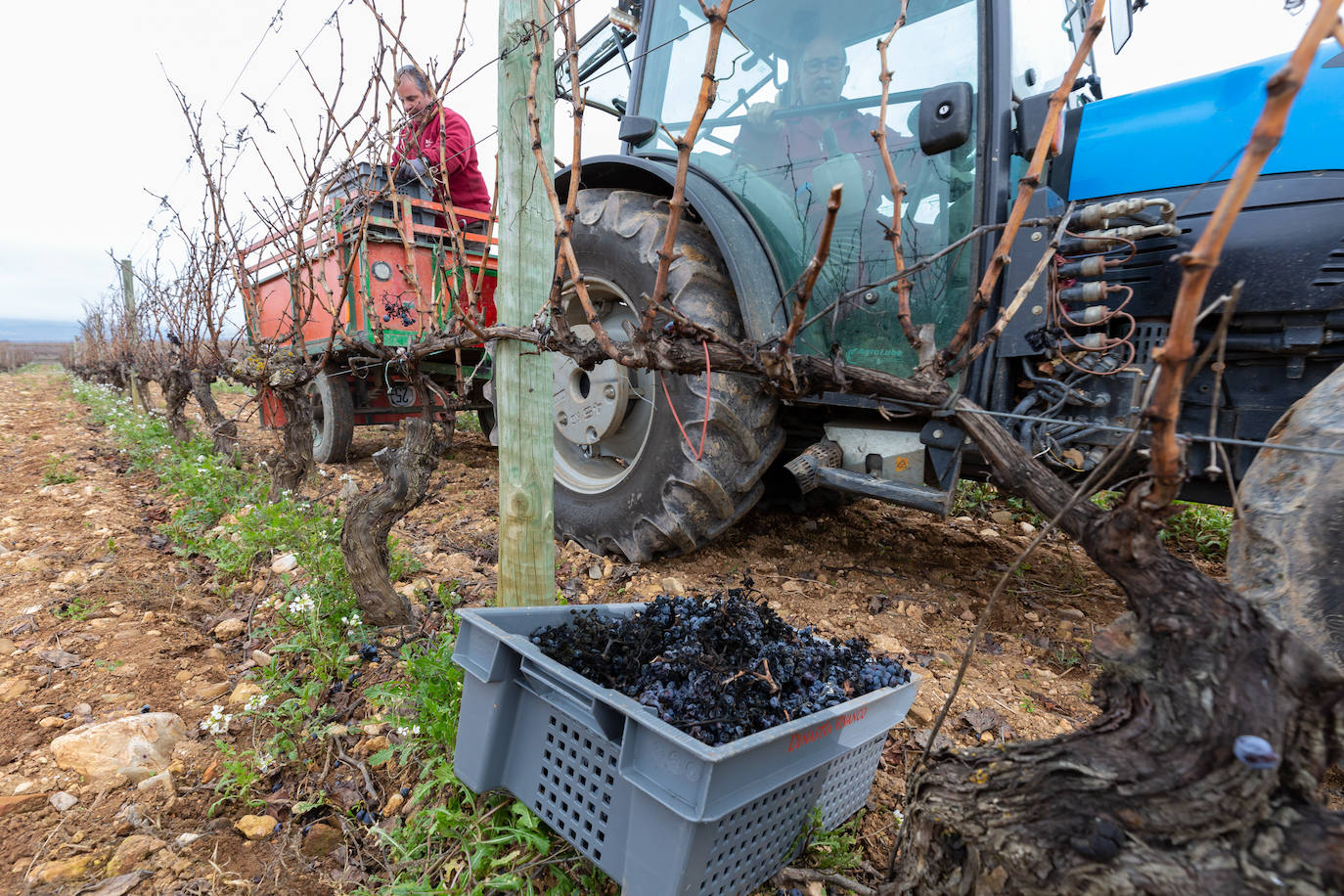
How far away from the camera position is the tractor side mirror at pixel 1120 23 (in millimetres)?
2693

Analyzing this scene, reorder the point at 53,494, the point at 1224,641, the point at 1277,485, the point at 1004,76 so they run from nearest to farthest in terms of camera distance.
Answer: the point at 1224,641, the point at 1277,485, the point at 1004,76, the point at 53,494

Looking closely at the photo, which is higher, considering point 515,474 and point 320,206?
point 320,206

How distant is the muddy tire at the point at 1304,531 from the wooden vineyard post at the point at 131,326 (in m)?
10.4

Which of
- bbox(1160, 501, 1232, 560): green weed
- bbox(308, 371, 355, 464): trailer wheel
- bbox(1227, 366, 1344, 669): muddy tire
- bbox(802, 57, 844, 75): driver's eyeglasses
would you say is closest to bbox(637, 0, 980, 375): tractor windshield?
bbox(802, 57, 844, 75): driver's eyeglasses

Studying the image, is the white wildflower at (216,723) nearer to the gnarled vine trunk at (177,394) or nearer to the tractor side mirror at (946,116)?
the tractor side mirror at (946,116)

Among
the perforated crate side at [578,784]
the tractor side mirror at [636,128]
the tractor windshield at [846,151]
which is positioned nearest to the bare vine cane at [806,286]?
the perforated crate side at [578,784]

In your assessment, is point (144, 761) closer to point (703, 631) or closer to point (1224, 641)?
point (703, 631)

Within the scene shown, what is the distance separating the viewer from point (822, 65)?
2.46 metres

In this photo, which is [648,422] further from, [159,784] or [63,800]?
[63,800]

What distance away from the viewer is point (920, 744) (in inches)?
66.3

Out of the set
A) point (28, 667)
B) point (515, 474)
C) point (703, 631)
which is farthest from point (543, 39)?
point (28, 667)

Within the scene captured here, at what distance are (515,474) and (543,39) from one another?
1.10 metres

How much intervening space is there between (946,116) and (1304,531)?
1345 mm

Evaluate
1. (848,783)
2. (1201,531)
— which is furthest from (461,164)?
(1201,531)
